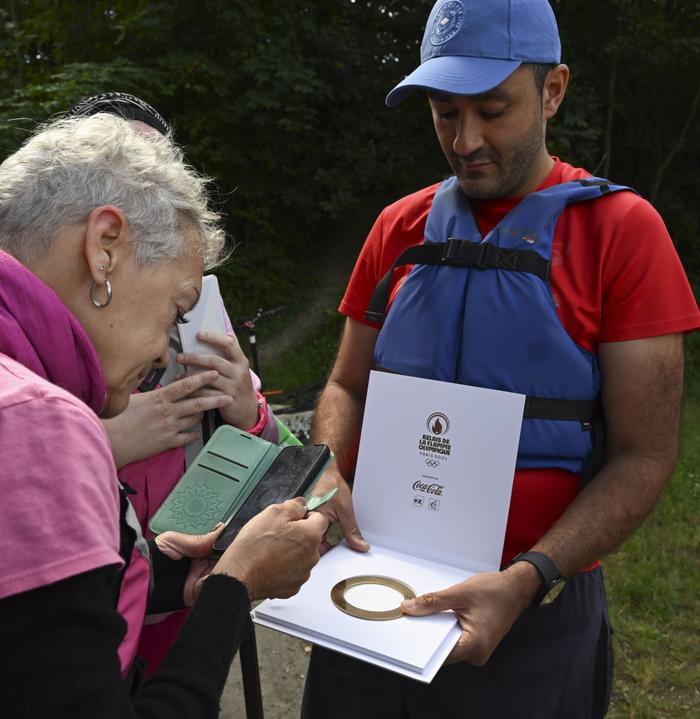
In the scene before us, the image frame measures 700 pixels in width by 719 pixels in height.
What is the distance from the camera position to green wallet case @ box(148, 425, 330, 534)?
5.63ft

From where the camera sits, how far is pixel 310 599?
1538mm

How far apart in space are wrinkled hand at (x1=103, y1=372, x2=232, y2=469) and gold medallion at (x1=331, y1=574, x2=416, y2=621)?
62cm

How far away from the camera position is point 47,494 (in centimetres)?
90

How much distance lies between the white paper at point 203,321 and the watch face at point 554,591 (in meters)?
1.05

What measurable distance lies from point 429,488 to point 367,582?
26cm

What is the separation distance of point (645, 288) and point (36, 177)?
1.26 m

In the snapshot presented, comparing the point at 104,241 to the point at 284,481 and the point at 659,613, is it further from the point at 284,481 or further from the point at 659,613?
the point at 659,613

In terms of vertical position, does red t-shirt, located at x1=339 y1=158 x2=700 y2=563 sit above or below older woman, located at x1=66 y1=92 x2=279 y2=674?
above

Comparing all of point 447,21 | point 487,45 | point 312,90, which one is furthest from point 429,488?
point 312,90

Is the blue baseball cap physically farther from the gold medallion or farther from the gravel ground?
the gravel ground

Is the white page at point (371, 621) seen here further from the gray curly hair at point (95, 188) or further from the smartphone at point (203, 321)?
the gray curly hair at point (95, 188)

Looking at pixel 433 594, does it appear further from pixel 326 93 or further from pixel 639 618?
pixel 326 93

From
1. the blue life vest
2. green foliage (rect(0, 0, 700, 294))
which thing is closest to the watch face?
the blue life vest

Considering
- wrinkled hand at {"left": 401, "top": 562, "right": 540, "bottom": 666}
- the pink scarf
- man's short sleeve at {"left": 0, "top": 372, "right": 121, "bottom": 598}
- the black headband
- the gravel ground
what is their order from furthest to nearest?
the gravel ground, the black headband, wrinkled hand at {"left": 401, "top": 562, "right": 540, "bottom": 666}, the pink scarf, man's short sleeve at {"left": 0, "top": 372, "right": 121, "bottom": 598}
